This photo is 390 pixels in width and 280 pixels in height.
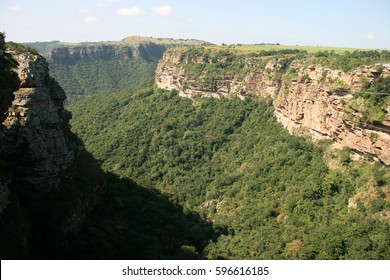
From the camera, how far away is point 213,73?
90.9 meters

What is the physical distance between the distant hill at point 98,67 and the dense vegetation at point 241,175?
67.5 meters

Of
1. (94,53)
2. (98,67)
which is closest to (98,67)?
(98,67)

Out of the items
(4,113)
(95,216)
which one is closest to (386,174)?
(95,216)

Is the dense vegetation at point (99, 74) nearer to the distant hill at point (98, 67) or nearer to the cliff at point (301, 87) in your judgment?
the distant hill at point (98, 67)

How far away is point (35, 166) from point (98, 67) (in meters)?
166

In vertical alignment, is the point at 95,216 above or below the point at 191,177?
above

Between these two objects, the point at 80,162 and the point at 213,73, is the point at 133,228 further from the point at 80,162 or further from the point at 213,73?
the point at 213,73

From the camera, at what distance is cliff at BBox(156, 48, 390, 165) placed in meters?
43.3

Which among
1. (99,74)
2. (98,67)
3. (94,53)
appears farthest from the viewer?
(94,53)

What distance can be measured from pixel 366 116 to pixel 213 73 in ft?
170

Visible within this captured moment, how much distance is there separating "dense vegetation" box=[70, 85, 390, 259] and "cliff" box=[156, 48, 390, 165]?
2381 millimetres

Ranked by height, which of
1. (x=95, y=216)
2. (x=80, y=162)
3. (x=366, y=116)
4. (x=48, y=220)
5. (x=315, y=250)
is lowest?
(x=315, y=250)

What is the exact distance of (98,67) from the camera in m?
186

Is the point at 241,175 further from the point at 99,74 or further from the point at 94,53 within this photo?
the point at 94,53
